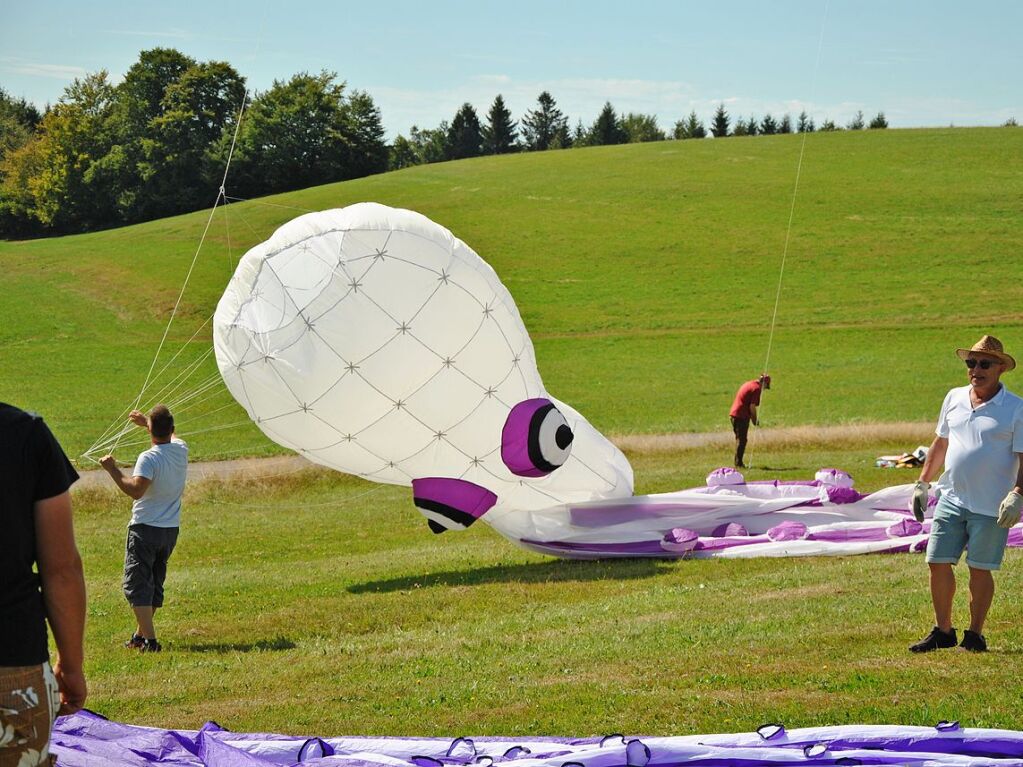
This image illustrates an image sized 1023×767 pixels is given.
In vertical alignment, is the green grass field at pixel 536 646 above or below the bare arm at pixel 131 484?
below

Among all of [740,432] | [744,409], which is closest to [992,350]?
[744,409]

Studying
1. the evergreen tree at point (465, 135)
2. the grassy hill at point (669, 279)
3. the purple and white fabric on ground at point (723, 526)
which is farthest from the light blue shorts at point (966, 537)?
the evergreen tree at point (465, 135)

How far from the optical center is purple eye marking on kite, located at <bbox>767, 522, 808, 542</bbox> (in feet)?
43.2

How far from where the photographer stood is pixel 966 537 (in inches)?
314

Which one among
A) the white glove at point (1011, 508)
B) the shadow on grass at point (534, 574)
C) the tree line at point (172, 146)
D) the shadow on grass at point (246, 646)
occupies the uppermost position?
the tree line at point (172, 146)

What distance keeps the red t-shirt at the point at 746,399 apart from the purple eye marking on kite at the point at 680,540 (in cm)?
809

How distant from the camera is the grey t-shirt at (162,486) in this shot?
948 centimetres

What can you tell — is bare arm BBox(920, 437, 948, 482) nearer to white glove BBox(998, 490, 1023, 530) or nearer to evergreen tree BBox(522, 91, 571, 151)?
white glove BBox(998, 490, 1023, 530)

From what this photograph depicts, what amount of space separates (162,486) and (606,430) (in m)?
20.4

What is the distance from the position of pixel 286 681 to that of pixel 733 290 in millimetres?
42095

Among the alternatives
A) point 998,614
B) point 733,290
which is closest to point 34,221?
point 733,290

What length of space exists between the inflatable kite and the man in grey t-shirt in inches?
92.3

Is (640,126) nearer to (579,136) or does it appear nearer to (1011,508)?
(579,136)

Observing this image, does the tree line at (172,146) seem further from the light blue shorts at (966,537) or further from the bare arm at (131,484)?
the light blue shorts at (966,537)
